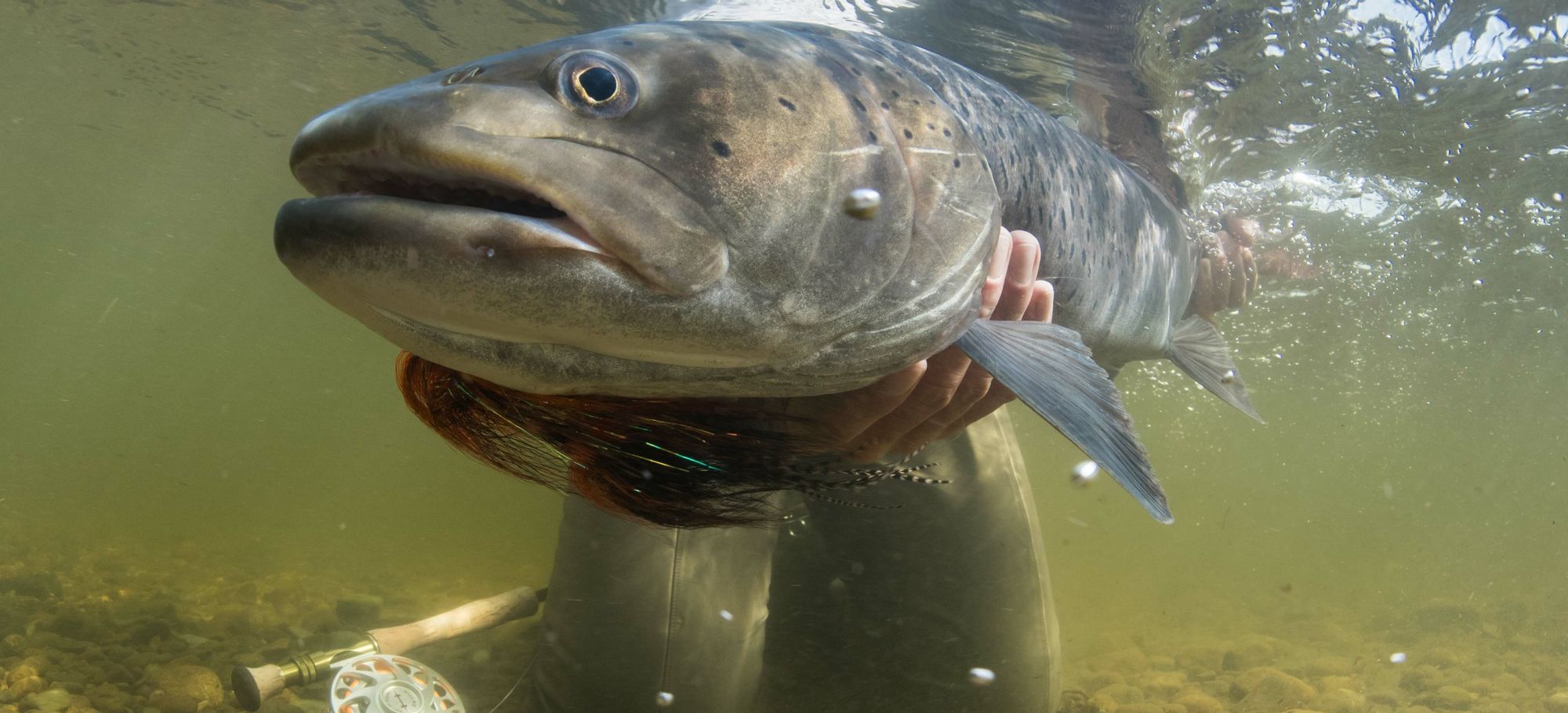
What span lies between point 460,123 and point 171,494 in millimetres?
46832

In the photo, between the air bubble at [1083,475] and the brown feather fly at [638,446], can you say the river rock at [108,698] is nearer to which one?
the brown feather fly at [638,446]

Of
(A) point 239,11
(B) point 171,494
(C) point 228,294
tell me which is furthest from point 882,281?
(C) point 228,294

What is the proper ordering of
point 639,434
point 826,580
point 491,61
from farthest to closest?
point 826,580
point 639,434
point 491,61

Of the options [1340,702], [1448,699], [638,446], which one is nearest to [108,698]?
[638,446]

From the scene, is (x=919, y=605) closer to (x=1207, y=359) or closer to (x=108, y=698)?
(x=1207, y=359)

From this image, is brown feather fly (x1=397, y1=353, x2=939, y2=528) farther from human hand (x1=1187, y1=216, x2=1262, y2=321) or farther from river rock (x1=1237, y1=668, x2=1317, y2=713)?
river rock (x1=1237, y1=668, x2=1317, y2=713)

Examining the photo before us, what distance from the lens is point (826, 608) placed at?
4387 millimetres

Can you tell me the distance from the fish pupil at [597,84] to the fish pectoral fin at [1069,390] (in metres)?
0.94

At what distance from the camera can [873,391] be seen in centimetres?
222

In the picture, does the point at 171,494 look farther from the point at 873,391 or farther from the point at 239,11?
the point at 873,391

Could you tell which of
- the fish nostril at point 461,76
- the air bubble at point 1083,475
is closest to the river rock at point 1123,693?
the air bubble at point 1083,475

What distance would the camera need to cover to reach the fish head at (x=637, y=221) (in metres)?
1.21

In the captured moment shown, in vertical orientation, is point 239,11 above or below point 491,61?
above

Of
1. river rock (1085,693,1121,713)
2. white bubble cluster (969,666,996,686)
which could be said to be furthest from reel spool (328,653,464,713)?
river rock (1085,693,1121,713)
